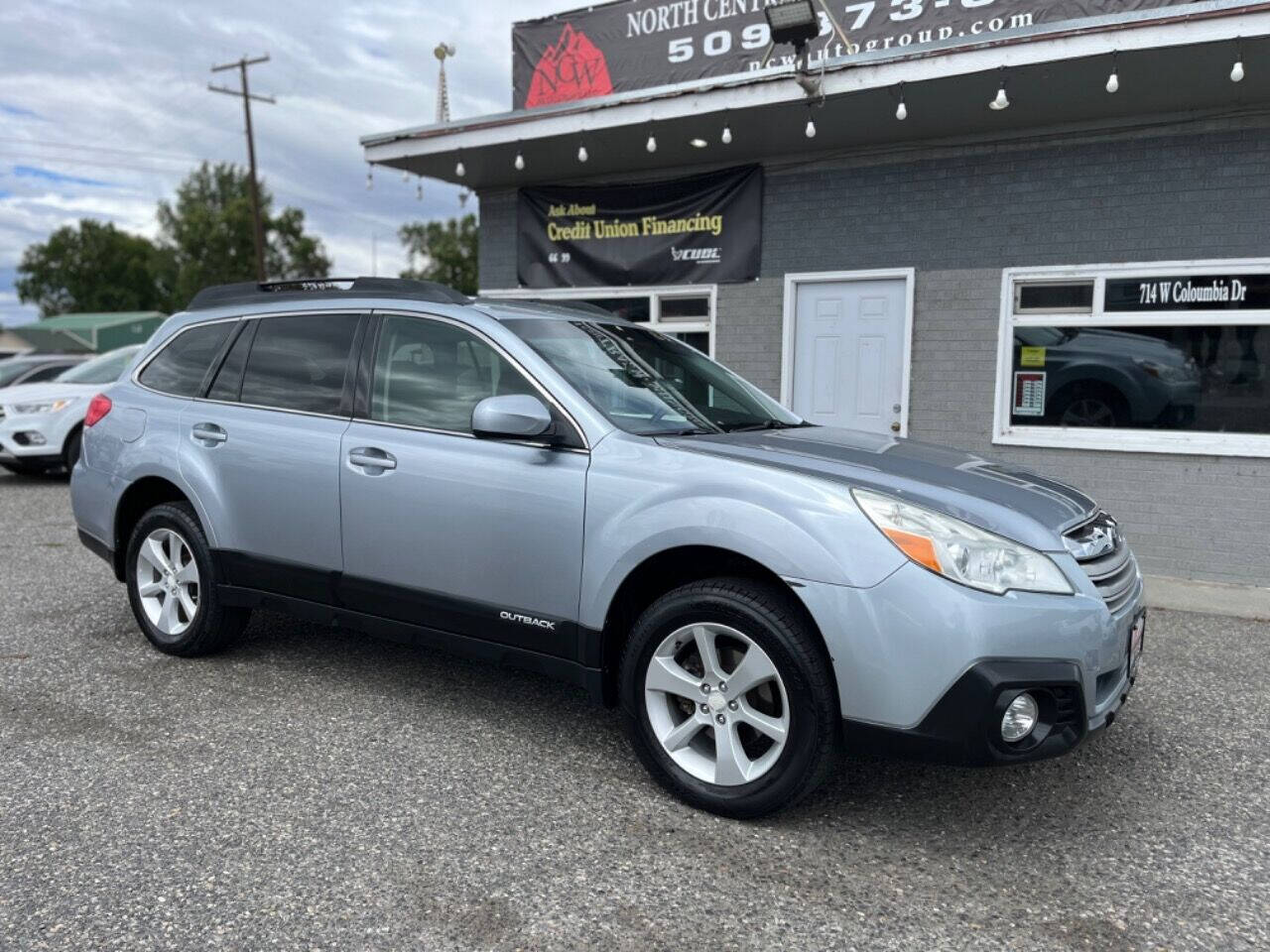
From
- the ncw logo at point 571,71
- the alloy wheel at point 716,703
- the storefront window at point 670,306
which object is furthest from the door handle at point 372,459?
the ncw logo at point 571,71

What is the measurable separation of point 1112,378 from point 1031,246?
1.15 m

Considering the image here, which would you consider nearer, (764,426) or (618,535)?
(618,535)

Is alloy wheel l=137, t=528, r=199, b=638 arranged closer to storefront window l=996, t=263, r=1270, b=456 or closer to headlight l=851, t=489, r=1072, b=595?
headlight l=851, t=489, r=1072, b=595

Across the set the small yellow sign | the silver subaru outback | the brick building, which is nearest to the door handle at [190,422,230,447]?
the silver subaru outback

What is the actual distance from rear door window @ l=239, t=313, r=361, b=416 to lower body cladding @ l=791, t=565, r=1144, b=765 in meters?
2.31

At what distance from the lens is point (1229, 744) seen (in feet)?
Answer: 12.7

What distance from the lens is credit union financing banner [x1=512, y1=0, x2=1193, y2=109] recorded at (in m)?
7.21

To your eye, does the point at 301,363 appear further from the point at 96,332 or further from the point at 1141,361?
the point at 96,332

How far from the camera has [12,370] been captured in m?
14.8

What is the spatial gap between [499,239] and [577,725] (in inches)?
276

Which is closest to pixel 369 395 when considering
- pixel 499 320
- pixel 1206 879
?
pixel 499 320

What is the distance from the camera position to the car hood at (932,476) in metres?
2.96

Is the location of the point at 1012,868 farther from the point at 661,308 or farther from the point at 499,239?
the point at 499,239

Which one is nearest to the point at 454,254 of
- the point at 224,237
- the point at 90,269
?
the point at 224,237
